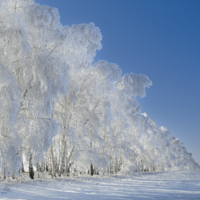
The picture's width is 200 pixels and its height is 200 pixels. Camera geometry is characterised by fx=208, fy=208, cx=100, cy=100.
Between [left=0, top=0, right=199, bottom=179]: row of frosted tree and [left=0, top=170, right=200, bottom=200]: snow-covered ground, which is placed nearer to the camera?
[left=0, top=170, right=200, bottom=200]: snow-covered ground

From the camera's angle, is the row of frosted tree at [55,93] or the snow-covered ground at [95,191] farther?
the row of frosted tree at [55,93]

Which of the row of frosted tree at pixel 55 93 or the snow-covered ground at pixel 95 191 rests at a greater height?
the row of frosted tree at pixel 55 93

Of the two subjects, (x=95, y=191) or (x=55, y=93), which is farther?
(x=55, y=93)

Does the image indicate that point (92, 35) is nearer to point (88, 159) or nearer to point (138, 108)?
point (88, 159)

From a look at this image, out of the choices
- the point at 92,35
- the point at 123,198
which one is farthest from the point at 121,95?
the point at 123,198

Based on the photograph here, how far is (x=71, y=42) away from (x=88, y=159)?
26.3 feet

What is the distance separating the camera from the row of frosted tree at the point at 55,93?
297 inches

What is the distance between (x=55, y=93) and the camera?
901 centimetres

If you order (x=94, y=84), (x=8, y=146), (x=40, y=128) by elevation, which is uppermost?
(x=94, y=84)

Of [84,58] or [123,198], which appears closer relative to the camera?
[123,198]

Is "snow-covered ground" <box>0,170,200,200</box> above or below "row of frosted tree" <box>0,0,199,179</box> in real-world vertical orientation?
below

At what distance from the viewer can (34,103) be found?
30.6 feet

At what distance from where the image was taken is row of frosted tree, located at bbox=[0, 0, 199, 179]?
7543 millimetres

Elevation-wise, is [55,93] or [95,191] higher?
[55,93]
